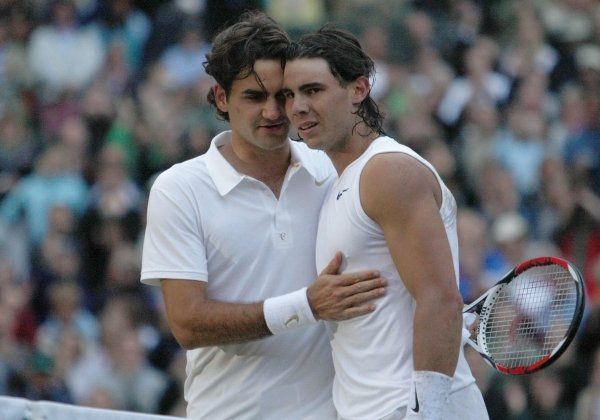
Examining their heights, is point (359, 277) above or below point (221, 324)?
above

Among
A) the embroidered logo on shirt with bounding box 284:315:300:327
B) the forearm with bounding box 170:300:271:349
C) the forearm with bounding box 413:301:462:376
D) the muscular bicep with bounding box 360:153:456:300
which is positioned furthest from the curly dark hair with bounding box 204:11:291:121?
the forearm with bounding box 413:301:462:376

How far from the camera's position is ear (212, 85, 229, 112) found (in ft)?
18.0

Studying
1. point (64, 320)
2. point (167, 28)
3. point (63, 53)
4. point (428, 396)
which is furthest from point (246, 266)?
point (167, 28)

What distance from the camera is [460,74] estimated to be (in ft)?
38.5

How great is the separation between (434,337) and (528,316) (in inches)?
30.1

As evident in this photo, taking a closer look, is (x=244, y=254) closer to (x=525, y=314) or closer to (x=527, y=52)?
(x=525, y=314)

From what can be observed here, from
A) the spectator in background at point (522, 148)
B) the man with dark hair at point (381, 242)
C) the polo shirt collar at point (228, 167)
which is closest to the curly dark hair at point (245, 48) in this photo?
the man with dark hair at point (381, 242)

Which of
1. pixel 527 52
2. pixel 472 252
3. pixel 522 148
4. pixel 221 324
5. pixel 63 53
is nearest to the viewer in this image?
pixel 221 324

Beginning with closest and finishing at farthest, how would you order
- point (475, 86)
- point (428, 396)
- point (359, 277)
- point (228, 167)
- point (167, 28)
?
point (428, 396) < point (359, 277) < point (228, 167) < point (167, 28) < point (475, 86)

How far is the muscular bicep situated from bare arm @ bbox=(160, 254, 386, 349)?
0.17 meters

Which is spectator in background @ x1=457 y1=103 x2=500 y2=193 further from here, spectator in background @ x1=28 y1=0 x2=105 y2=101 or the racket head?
the racket head

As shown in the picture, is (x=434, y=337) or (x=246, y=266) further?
(x=246, y=266)

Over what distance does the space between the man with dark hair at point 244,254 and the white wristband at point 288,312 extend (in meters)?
0.11

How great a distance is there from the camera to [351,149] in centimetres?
509
